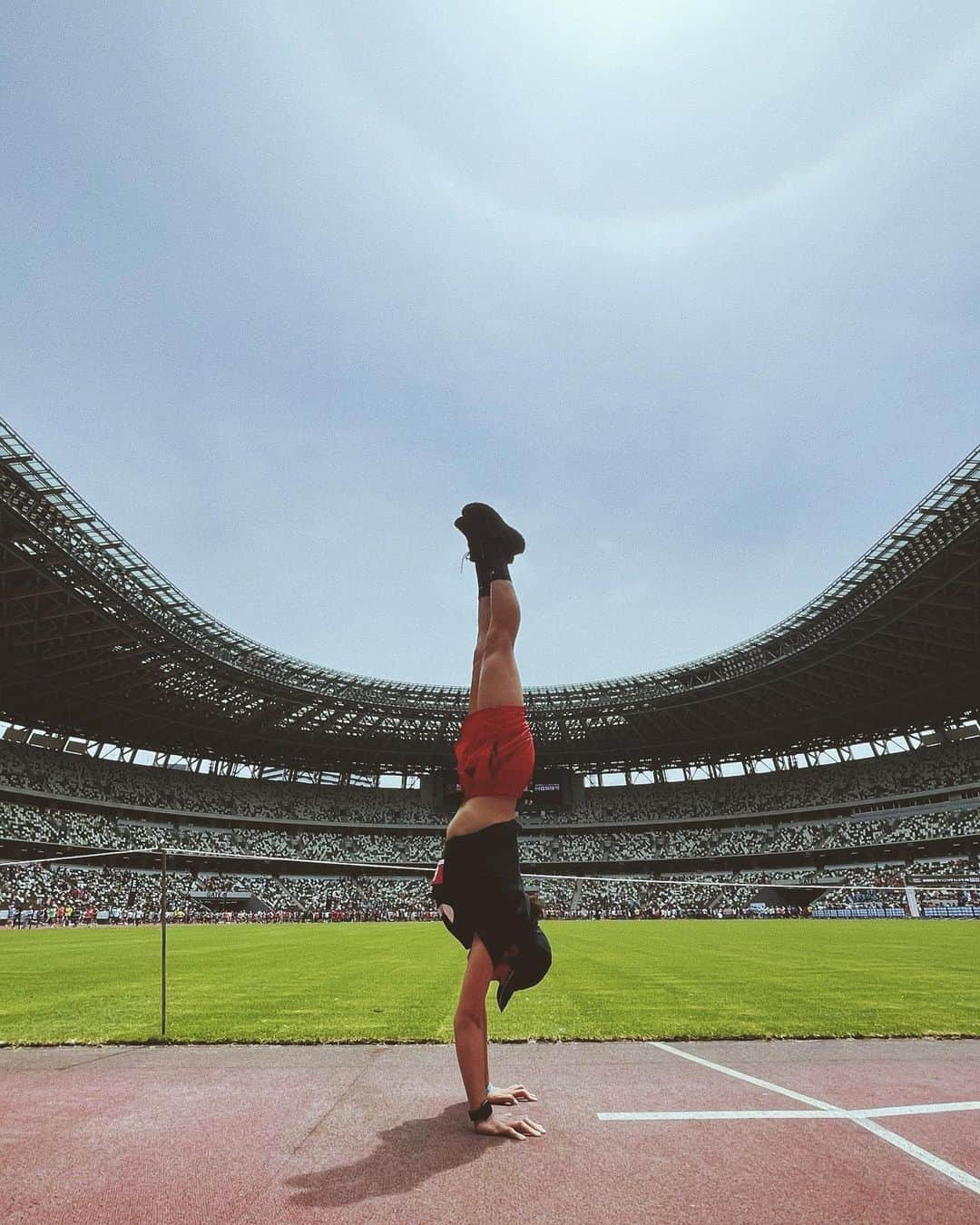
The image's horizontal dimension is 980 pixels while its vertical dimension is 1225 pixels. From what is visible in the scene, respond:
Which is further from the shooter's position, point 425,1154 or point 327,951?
point 327,951

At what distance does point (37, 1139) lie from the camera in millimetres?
3707

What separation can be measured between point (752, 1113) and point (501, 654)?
292 centimetres

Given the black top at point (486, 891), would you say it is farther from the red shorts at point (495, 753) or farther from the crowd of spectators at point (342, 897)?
the crowd of spectators at point (342, 897)

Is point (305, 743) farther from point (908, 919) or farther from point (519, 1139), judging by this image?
point (519, 1139)

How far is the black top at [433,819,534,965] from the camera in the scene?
3.98 m

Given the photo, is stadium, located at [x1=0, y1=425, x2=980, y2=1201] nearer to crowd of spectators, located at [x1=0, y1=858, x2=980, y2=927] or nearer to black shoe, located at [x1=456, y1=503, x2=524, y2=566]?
crowd of spectators, located at [x1=0, y1=858, x2=980, y2=927]

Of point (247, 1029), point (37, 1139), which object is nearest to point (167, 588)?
point (247, 1029)

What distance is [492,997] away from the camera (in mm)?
10562

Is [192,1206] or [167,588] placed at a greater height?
[167,588]

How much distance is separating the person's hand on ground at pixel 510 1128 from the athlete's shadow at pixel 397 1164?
44mm

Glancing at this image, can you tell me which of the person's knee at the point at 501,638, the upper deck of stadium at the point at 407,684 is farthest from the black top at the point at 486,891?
the upper deck of stadium at the point at 407,684

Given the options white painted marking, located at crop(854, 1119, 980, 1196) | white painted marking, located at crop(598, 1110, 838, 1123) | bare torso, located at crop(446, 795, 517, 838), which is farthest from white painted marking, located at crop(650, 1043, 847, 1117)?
bare torso, located at crop(446, 795, 517, 838)

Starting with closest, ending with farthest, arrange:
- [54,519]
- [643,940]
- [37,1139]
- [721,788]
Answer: [37,1139] → [643,940] → [54,519] → [721,788]

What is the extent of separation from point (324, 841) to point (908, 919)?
45.3 m
